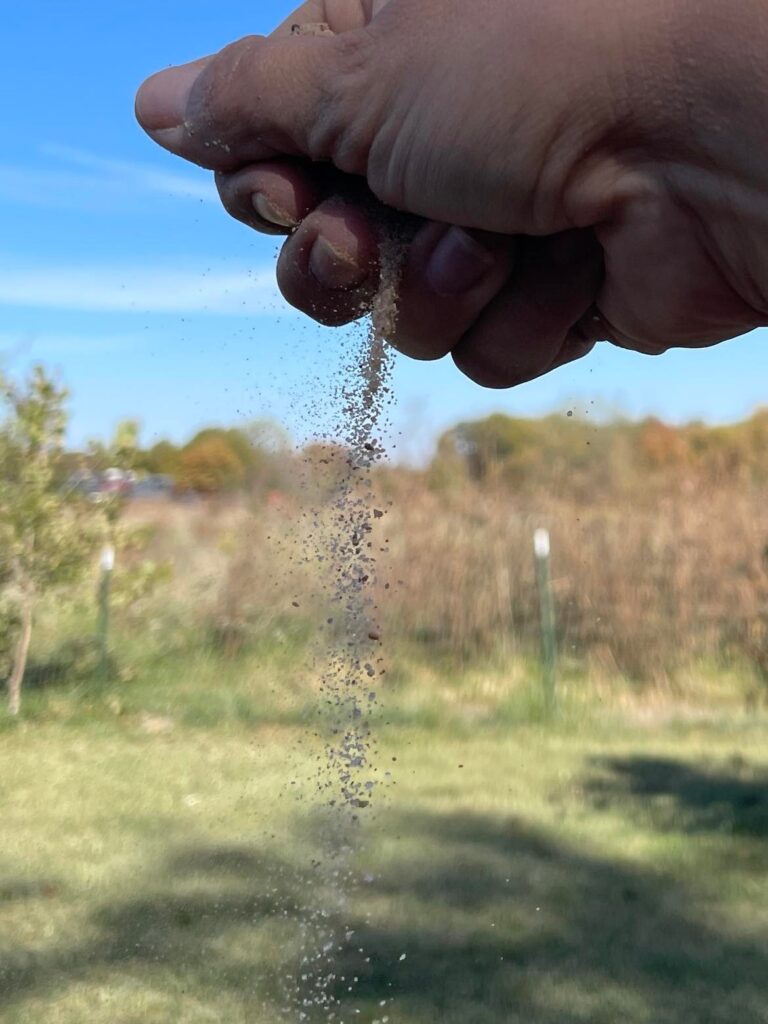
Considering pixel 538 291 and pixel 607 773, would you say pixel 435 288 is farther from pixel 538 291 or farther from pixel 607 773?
pixel 607 773

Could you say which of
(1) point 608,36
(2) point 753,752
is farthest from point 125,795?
(1) point 608,36

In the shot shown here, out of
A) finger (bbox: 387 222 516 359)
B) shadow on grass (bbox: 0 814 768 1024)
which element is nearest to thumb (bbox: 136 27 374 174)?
finger (bbox: 387 222 516 359)

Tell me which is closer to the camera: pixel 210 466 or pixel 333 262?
pixel 333 262

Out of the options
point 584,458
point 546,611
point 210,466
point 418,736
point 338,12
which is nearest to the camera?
point 338,12

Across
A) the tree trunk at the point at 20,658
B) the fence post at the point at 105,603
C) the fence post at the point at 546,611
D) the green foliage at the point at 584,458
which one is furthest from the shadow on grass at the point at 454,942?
the green foliage at the point at 584,458

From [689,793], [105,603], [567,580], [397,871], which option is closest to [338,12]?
[397,871]

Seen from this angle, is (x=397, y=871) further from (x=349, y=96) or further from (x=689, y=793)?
(x=349, y=96)

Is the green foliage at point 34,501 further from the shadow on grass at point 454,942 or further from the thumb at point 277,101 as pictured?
the thumb at point 277,101

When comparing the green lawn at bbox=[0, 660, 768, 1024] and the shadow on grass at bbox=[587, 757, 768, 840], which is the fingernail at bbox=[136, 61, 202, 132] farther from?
the shadow on grass at bbox=[587, 757, 768, 840]
